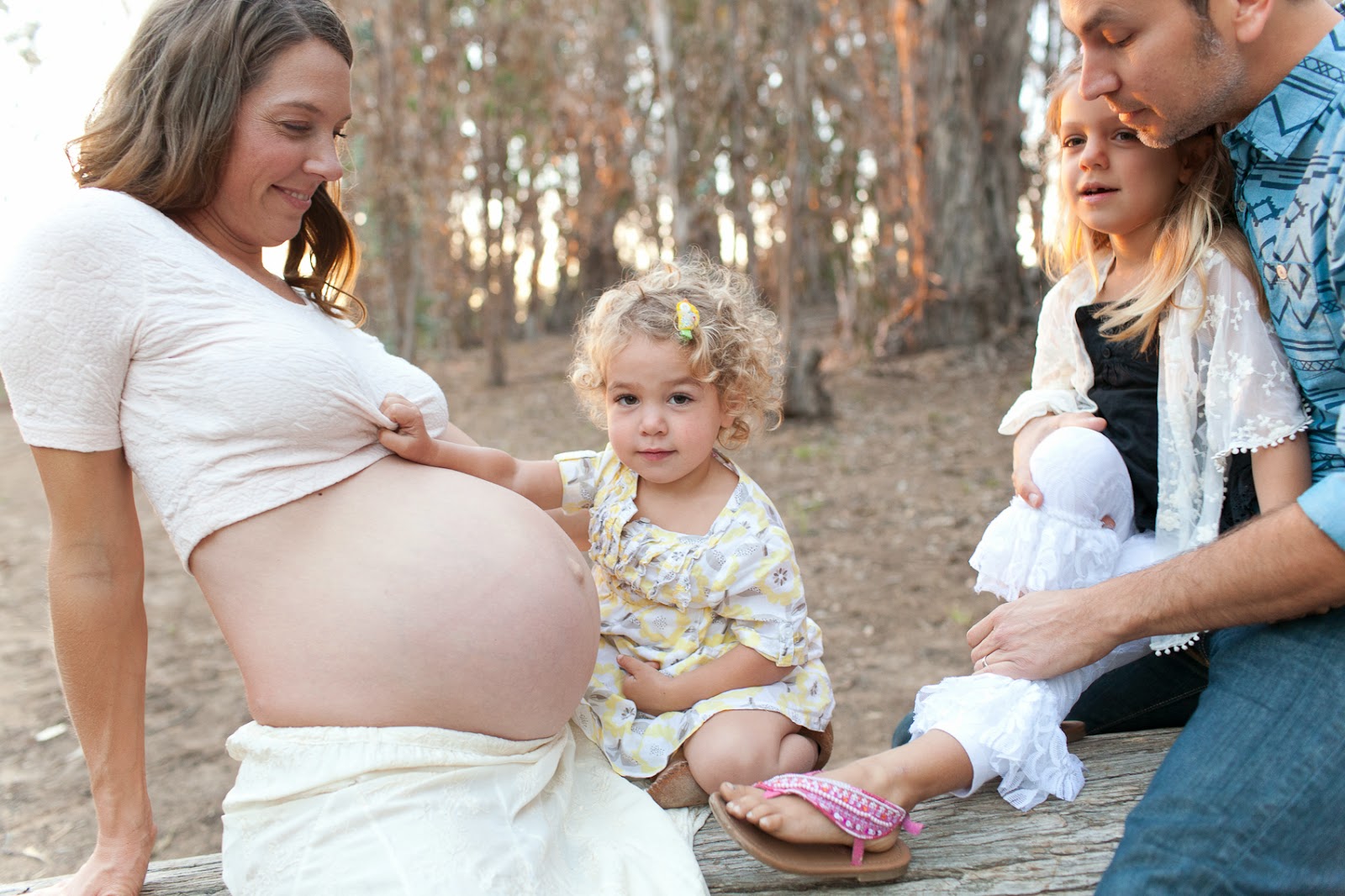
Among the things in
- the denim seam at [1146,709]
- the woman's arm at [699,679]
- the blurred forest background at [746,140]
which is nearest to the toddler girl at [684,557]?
the woman's arm at [699,679]

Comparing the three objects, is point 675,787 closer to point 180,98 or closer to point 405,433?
point 405,433

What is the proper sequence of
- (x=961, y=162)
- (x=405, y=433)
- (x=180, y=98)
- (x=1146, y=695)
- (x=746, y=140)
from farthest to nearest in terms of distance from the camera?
(x=961, y=162), (x=746, y=140), (x=1146, y=695), (x=405, y=433), (x=180, y=98)

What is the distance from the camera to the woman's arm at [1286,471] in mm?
1882

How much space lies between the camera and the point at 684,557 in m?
2.04

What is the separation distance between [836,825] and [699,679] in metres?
0.41

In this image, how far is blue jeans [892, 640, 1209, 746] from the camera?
2.27 meters

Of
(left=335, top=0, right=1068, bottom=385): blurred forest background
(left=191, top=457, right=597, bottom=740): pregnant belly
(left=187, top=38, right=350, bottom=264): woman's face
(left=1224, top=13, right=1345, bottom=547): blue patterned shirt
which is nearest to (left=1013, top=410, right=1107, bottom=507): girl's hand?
(left=1224, top=13, right=1345, bottom=547): blue patterned shirt

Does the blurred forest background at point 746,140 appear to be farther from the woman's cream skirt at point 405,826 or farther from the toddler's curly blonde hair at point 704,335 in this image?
the woman's cream skirt at point 405,826

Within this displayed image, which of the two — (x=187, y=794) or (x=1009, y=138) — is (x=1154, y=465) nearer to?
(x=187, y=794)

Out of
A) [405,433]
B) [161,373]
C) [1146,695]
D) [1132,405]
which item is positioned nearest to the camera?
→ [161,373]

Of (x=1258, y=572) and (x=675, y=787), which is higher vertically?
(x=1258, y=572)

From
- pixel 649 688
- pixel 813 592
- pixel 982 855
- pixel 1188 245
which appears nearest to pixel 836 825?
pixel 982 855

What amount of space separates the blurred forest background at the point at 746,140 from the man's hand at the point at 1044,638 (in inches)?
233

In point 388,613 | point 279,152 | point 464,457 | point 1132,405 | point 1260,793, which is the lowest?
point 1260,793
